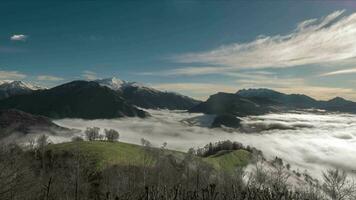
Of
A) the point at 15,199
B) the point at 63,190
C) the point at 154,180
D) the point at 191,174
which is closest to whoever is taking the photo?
the point at 15,199

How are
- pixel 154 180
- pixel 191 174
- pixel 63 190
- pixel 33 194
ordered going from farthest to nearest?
pixel 191 174 → pixel 154 180 → pixel 63 190 → pixel 33 194

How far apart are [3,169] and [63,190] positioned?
80337mm

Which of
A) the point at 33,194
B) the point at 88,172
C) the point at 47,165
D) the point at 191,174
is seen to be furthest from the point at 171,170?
the point at 33,194

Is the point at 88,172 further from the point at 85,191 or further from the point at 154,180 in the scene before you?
the point at 85,191

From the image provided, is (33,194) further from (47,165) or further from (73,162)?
Result: (47,165)

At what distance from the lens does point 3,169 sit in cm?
4869

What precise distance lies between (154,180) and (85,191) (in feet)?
136

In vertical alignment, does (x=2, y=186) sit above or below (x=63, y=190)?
above

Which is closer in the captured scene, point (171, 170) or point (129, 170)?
point (129, 170)

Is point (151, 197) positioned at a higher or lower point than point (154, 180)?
higher

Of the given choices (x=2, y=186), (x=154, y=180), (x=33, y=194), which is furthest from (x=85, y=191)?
(x=2, y=186)

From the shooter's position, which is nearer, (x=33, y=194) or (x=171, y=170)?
(x=33, y=194)

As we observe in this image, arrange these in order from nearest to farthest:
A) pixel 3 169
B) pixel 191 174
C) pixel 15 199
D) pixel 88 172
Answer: pixel 3 169
pixel 15 199
pixel 88 172
pixel 191 174

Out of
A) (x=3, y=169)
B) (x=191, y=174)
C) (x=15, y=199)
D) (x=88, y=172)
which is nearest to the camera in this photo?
(x=3, y=169)
